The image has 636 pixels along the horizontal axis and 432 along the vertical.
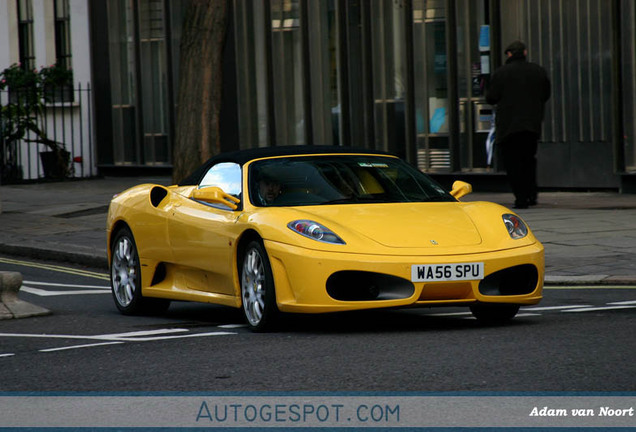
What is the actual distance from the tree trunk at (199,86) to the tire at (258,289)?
9128 millimetres

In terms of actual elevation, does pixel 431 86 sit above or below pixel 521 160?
above

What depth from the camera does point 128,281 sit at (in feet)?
33.4

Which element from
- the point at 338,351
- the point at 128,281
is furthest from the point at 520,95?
the point at 338,351

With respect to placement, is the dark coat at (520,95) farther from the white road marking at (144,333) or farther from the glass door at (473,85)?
the white road marking at (144,333)

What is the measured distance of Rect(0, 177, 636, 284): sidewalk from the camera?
11562mm

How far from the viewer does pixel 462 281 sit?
315 inches

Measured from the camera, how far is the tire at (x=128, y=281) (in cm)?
1005

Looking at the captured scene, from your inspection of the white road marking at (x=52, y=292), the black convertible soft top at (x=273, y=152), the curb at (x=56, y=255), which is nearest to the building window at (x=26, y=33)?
the curb at (x=56, y=255)

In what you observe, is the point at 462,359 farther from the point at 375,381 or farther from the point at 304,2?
the point at 304,2

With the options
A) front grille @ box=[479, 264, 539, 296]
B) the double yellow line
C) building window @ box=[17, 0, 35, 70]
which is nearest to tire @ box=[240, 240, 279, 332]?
front grille @ box=[479, 264, 539, 296]

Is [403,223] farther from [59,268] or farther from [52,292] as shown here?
[59,268]

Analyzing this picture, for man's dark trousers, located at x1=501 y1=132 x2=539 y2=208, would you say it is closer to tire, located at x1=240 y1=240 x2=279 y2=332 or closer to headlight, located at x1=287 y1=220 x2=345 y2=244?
tire, located at x1=240 y1=240 x2=279 y2=332

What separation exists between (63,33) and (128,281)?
19.4m

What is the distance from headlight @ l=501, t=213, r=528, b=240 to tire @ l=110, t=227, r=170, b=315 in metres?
2.90
